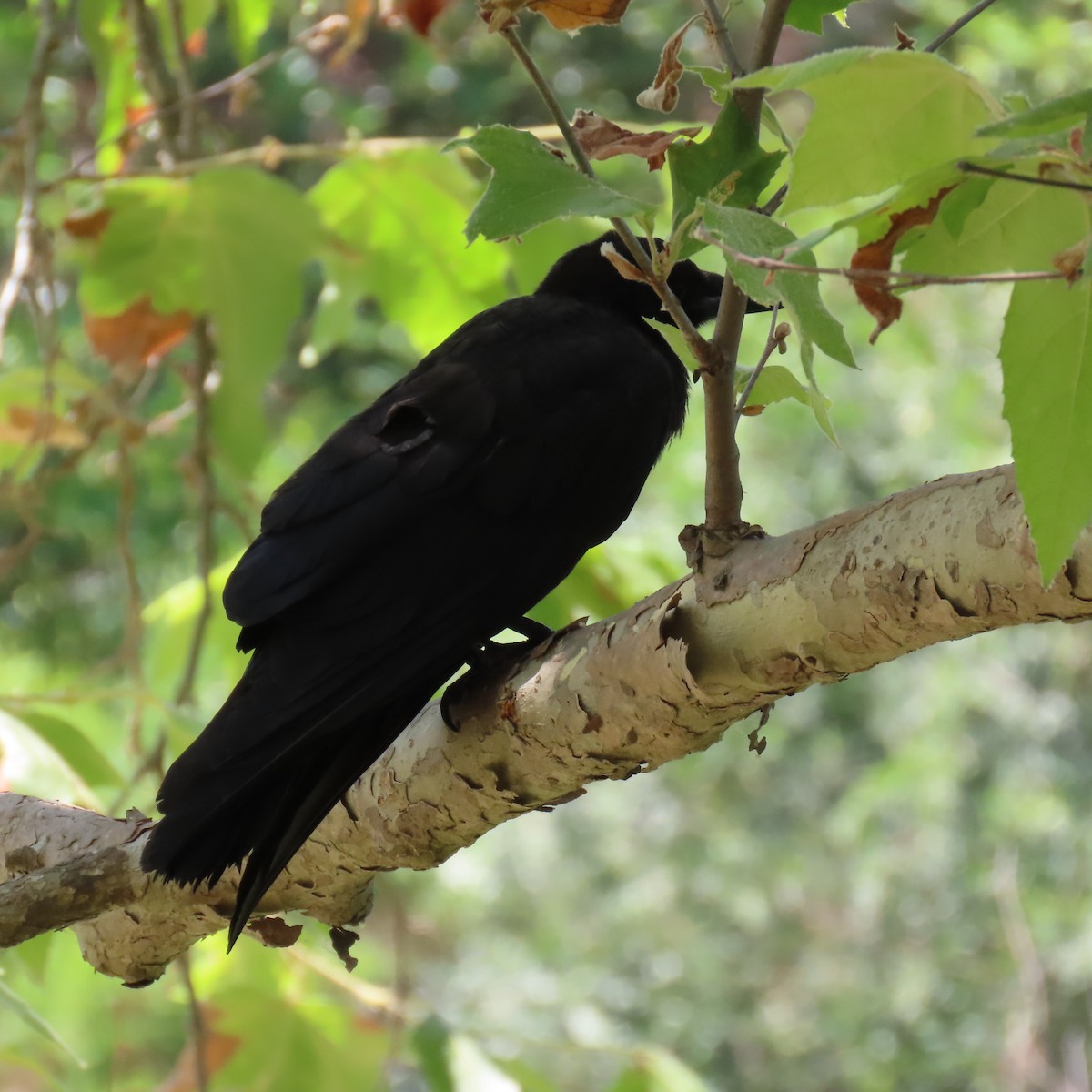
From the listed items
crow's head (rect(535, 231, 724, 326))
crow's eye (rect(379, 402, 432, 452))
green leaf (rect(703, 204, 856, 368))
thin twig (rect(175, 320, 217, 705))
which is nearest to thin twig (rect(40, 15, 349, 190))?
thin twig (rect(175, 320, 217, 705))

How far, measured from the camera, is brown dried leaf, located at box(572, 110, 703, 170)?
28.8 inches

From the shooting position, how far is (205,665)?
99.2 inches

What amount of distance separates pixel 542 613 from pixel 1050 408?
114 cm

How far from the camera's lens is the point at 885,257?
60cm

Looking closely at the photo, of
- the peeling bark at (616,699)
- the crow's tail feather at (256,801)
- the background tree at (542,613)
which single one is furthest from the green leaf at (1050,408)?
the crow's tail feather at (256,801)

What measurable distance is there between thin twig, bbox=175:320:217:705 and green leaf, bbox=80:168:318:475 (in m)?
0.15

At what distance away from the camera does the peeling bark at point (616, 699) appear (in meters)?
0.76

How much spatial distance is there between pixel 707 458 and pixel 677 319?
21cm

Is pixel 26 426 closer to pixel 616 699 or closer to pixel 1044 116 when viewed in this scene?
pixel 616 699

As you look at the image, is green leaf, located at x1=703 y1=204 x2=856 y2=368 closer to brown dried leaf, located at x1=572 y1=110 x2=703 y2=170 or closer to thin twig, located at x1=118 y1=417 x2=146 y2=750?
brown dried leaf, located at x1=572 y1=110 x2=703 y2=170

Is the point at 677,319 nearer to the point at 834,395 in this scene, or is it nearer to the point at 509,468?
the point at 509,468

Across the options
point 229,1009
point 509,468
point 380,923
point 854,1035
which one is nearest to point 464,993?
point 380,923

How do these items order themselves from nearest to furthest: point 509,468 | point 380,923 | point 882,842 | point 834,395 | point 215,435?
point 509,468 → point 215,435 → point 834,395 → point 882,842 → point 380,923

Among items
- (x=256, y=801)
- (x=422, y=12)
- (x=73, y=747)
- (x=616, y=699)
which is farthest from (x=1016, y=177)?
(x=422, y=12)
